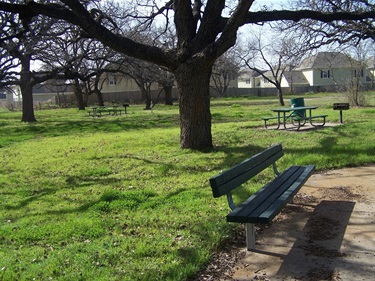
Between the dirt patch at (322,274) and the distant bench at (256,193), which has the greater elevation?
the distant bench at (256,193)

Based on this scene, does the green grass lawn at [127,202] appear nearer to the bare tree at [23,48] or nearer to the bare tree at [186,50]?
the bare tree at [186,50]

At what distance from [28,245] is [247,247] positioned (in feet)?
8.02

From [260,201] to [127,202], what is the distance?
2.35 metres

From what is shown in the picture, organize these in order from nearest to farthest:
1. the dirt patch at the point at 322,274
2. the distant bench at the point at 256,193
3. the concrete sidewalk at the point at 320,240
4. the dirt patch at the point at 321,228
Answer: the dirt patch at the point at 322,274 → the concrete sidewalk at the point at 320,240 → the distant bench at the point at 256,193 → the dirt patch at the point at 321,228

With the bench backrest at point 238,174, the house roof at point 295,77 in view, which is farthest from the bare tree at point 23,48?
the house roof at point 295,77

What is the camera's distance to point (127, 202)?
6.43 meters

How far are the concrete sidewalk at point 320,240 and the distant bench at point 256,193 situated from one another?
0.38 meters

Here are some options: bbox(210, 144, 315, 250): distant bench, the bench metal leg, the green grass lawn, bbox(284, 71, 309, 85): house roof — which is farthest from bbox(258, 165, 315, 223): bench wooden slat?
bbox(284, 71, 309, 85): house roof

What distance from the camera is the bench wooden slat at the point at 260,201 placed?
420 centimetres

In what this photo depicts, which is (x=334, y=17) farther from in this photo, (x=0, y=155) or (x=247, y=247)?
(x=0, y=155)

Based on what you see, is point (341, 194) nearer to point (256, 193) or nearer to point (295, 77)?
point (256, 193)

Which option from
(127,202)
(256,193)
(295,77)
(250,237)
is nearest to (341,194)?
(256,193)

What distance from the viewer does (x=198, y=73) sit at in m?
9.98

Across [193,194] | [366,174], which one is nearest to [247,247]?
[193,194]
